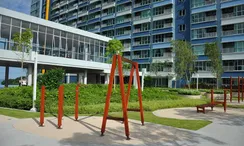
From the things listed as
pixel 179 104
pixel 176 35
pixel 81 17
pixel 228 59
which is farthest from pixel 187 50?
pixel 81 17

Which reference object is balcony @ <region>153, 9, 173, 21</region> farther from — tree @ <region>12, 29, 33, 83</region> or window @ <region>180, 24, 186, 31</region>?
tree @ <region>12, 29, 33, 83</region>

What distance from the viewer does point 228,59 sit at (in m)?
39.8

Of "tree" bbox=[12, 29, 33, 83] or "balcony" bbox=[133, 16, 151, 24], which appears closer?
"tree" bbox=[12, 29, 33, 83]

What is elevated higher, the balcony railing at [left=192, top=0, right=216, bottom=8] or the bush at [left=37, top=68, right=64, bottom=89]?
the balcony railing at [left=192, top=0, right=216, bottom=8]

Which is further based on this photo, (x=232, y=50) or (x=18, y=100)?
(x=232, y=50)

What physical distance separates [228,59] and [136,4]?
89.2ft

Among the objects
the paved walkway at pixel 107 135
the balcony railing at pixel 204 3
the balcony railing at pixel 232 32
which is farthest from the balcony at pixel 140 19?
the paved walkway at pixel 107 135

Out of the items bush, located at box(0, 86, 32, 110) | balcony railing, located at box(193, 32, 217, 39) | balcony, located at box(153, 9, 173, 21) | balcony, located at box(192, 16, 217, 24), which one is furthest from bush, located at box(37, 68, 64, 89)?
balcony, located at box(153, 9, 173, 21)

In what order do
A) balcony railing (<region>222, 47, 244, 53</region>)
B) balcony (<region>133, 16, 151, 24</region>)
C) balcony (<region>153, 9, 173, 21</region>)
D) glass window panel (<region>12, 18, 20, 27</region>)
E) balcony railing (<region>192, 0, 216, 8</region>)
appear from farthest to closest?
balcony (<region>133, 16, 151, 24</region>) < balcony (<region>153, 9, 173, 21</region>) < balcony railing (<region>192, 0, 216, 8</region>) < balcony railing (<region>222, 47, 244, 53</region>) < glass window panel (<region>12, 18, 20, 27</region>)

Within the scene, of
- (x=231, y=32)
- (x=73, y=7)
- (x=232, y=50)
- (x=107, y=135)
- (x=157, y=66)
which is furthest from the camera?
(x=73, y=7)

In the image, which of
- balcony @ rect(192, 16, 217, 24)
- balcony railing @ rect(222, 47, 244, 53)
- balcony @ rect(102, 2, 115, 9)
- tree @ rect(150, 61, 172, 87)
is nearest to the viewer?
balcony railing @ rect(222, 47, 244, 53)

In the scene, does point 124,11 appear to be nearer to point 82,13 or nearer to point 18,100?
point 82,13

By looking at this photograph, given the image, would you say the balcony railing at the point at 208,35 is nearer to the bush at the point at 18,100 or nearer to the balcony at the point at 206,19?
the balcony at the point at 206,19

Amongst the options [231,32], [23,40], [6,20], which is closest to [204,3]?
[231,32]
